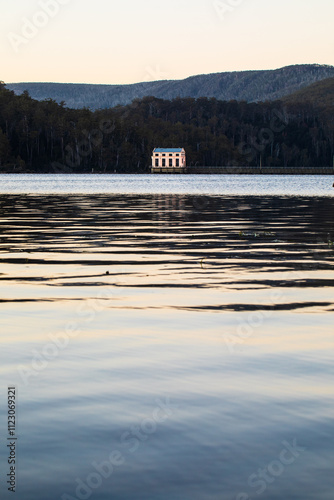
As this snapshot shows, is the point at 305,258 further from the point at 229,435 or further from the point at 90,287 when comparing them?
the point at 229,435

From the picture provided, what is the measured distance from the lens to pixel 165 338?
14117mm

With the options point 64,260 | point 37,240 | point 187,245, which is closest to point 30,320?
point 64,260

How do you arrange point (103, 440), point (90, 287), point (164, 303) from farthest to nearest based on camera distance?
point (90, 287)
point (164, 303)
point (103, 440)

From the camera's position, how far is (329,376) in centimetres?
1151

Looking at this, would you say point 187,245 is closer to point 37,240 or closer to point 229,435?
point 37,240

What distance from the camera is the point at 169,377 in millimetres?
11430

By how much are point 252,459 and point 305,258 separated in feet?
63.1

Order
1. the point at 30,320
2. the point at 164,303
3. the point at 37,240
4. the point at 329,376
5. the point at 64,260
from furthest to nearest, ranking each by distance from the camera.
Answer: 1. the point at 37,240
2. the point at 64,260
3. the point at 164,303
4. the point at 30,320
5. the point at 329,376

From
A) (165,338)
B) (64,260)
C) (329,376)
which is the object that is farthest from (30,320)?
(64,260)

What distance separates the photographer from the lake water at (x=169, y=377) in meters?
7.76

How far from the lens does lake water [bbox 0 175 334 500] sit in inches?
305

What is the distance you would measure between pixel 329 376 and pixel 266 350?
194 centimetres

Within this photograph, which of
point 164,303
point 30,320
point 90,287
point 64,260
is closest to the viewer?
point 30,320

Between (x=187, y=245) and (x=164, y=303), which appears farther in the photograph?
(x=187, y=245)
